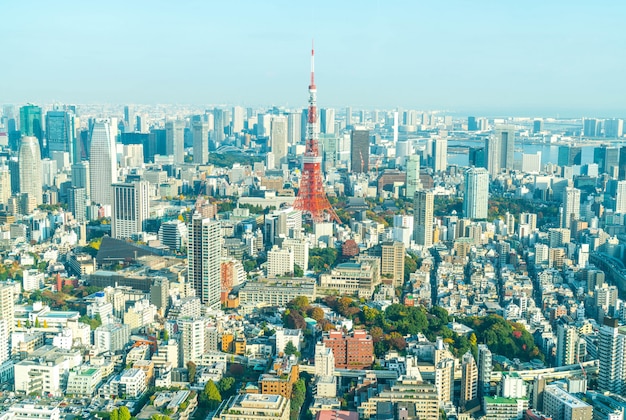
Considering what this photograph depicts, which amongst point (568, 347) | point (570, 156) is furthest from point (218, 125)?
point (568, 347)

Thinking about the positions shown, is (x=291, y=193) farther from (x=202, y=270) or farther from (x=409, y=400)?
(x=409, y=400)

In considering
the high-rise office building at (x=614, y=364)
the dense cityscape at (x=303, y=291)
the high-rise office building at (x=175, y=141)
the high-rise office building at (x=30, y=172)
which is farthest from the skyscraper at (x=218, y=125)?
the high-rise office building at (x=614, y=364)

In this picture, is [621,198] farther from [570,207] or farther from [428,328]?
[428,328]

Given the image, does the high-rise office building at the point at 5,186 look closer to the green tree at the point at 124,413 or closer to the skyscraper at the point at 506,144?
the green tree at the point at 124,413

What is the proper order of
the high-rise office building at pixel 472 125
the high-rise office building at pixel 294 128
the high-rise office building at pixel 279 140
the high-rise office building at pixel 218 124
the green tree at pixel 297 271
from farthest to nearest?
the high-rise office building at pixel 472 125 → the high-rise office building at pixel 218 124 → the high-rise office building at pixel 294 128 → the high-rise office building at pixel 279 140 → the green tree at pixel 297 271

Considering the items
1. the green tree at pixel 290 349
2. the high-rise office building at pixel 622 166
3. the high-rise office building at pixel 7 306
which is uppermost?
the high-rise office building at pixel 622 166

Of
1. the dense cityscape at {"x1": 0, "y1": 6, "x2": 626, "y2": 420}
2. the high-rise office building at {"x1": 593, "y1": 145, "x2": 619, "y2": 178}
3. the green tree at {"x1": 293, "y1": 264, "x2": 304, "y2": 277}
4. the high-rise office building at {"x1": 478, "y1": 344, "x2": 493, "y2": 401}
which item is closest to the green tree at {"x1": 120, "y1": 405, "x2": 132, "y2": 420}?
the dense cityscape at {"x1": 0, "y1": 6, "x2": 626, "y2": 420}
